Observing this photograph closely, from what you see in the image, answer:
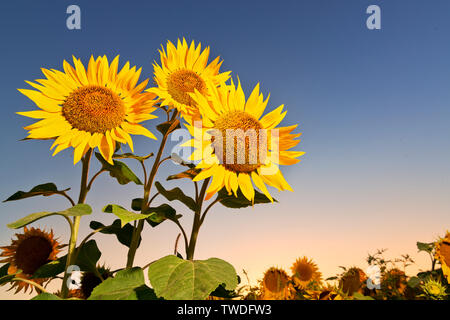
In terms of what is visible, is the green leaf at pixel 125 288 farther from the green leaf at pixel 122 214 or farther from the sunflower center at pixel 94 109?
the sunflower center at pixel 94 109

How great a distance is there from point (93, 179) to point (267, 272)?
0.87 m

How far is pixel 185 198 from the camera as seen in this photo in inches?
54.8

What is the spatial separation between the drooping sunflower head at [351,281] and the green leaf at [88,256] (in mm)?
1021

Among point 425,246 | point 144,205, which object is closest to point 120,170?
point 144,205

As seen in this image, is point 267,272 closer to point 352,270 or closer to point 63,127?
point 352,270

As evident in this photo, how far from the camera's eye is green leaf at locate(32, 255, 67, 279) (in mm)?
1439

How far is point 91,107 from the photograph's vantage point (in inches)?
54.2

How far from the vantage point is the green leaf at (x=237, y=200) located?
4.58ft

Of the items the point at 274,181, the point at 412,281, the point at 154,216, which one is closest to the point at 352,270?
the point at 412,281

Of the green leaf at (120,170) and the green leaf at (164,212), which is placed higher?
the green leaf at (120,170)

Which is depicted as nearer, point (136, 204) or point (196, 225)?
point (196, 225)

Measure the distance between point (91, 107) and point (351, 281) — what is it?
1.29 m

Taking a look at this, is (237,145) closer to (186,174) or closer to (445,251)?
(186,174)

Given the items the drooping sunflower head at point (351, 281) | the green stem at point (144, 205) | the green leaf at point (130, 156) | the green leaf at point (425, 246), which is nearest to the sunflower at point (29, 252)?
the green stem at point (144, 205)
